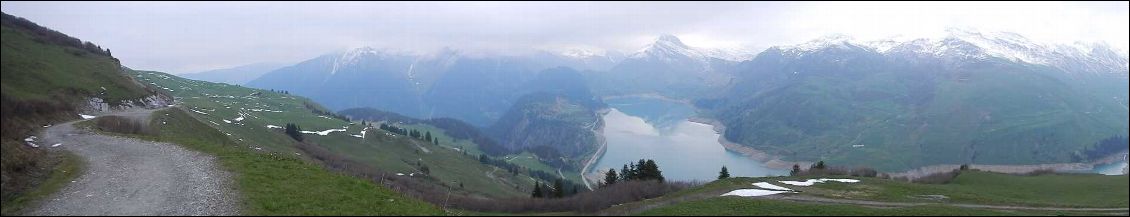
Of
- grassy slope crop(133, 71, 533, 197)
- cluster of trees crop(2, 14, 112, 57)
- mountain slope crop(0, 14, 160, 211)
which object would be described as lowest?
grassy slope crop(133, 71, 533, 197)

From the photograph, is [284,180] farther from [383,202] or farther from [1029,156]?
[1029,156]

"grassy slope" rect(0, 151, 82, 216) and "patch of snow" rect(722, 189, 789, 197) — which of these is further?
"patch of snow" rect(722, 189, 789, 197)

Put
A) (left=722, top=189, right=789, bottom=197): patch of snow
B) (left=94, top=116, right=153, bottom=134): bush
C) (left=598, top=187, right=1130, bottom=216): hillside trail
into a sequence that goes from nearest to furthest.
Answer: (left=598, top=187, right=1130, bottom=216): hillside trail, (left=722, top=189, right=789, bottom=197): patch of snow, (left=94, top=116, right=153, bottom=134): bush

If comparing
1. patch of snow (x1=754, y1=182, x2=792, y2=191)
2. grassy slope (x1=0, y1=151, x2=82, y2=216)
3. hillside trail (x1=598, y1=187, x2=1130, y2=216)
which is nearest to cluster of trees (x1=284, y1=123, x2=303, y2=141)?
grassy slope (x1=0, y1=151, x2=82, y2=216)

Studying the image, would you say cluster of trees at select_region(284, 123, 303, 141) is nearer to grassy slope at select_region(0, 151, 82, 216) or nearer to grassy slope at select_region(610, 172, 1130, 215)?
grassy slope at select_region(0, 151, 82, 216)

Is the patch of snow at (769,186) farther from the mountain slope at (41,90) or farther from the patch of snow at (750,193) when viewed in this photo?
the mountain slope at (41,90)

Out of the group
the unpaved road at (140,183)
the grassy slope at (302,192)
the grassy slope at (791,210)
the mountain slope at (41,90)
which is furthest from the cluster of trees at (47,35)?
the grassy slope at (791,210)

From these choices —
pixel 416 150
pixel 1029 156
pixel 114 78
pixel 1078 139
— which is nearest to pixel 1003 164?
pixel 1029 156
